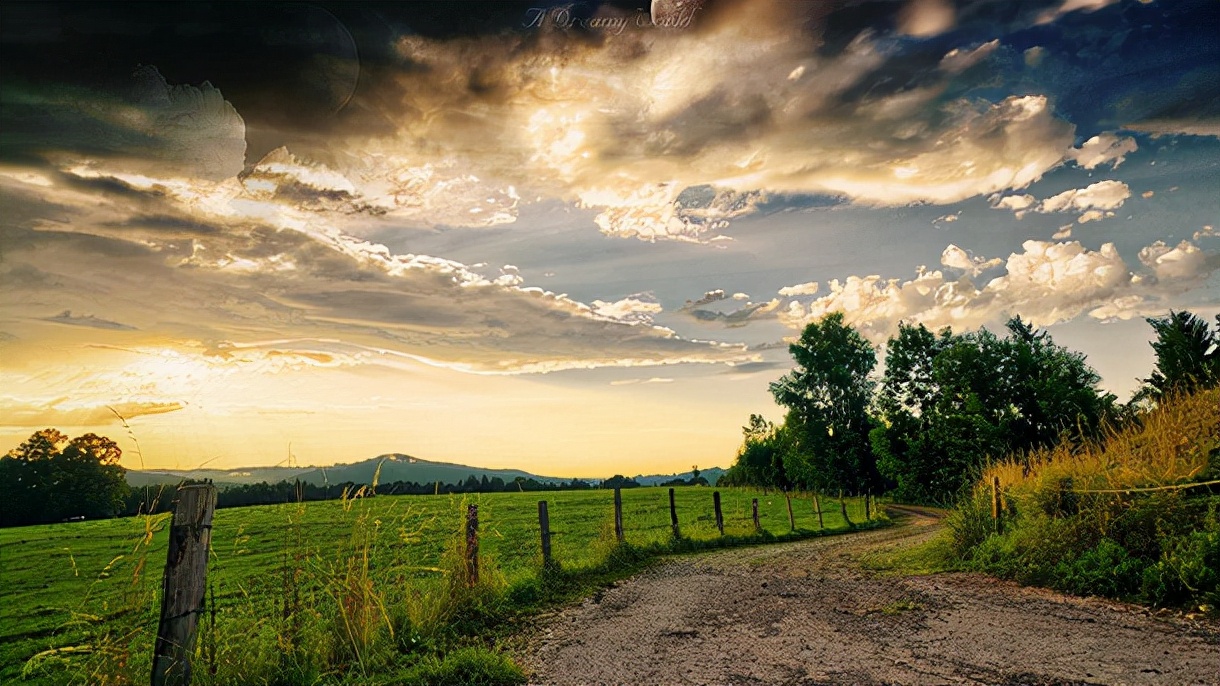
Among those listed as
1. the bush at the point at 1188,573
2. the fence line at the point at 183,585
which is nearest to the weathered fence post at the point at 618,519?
the bush at the point at 1188,573

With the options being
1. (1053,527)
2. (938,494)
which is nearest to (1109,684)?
(1053,527)

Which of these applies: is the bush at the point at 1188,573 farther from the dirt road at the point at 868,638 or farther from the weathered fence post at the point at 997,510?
the weathered fence post at the point at 997,510

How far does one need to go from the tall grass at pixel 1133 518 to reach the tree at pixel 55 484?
51.9 meters

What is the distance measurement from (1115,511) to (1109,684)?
5780 millimetres

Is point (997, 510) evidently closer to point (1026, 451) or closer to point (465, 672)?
point (465, 672)

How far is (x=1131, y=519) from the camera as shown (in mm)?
9992

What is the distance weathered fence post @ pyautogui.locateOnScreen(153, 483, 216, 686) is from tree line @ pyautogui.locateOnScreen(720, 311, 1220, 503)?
47.2 meters

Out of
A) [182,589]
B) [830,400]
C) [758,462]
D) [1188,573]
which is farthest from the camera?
[758,462]

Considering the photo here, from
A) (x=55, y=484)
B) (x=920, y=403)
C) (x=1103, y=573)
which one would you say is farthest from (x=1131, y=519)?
(x=55, y=484)

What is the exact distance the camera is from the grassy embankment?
8.87 metres

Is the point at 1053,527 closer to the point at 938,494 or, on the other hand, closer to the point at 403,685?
the point at 403,685

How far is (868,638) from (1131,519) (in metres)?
5.49

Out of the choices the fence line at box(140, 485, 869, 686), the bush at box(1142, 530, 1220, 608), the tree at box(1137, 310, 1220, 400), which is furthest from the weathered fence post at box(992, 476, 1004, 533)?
the tree at box(1137, 310, 1220, 400)

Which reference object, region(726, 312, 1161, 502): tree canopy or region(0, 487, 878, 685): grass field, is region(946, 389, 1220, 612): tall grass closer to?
region(0, 487, 878, 685): grass field
